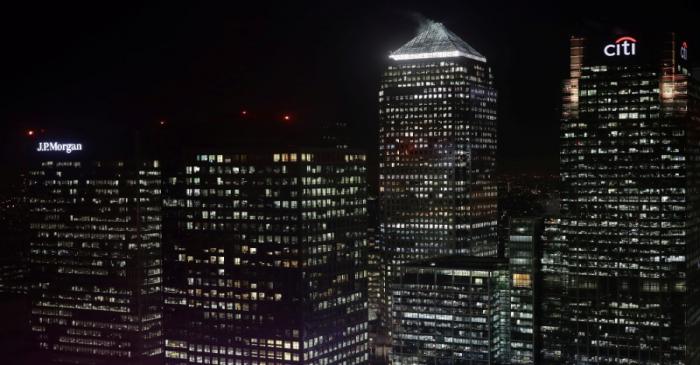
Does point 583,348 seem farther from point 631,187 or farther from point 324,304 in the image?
point 324,304

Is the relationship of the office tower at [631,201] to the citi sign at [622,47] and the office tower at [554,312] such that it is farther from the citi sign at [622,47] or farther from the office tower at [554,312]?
the office tower at [554,312]

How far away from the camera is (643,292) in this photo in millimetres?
190000

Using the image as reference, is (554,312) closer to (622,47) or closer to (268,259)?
(622,47)

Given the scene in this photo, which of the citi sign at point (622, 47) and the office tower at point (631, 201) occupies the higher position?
the citi sign at point (622, 47)

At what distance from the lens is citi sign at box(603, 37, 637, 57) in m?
191

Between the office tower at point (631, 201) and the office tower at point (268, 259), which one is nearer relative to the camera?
the office tower at point (268, 259)

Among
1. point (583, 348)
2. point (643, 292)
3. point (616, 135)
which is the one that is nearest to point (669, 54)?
point (616, 135)

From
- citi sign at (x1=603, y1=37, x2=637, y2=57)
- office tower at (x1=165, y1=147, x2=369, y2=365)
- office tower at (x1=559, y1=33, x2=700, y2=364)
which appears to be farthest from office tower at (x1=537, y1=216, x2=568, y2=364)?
office tower at (x1=165, y1=147, x2=369, y2=365)

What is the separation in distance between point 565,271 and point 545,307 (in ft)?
29.9

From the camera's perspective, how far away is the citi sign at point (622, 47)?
191375mm

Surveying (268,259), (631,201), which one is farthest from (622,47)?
(268,259)

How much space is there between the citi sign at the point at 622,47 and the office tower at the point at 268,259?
5942 cm

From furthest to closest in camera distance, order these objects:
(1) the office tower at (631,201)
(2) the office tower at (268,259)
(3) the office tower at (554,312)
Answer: (3) the office tower at (554,312) < (1) the office tower at (631,201) < (2) the office tower at (268,259)

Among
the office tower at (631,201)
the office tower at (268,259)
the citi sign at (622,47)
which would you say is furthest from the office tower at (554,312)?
the office tower at (268,259)
